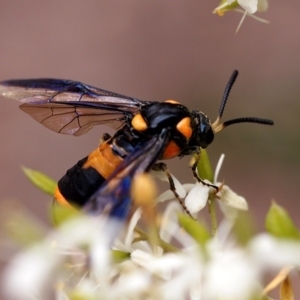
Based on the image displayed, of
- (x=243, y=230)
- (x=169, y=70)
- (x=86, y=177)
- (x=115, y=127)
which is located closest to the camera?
(x=243, y=230)

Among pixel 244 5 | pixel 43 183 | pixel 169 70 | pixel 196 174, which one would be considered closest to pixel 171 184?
pixel 196 174

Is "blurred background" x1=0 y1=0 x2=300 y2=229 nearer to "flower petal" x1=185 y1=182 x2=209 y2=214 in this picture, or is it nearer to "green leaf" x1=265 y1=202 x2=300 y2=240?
"flower petal" x1=185 y1=182 x2=209 y2=214

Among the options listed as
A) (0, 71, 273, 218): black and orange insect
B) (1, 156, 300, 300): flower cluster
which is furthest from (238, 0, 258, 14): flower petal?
(1, 156, 300, 300): flower cluster

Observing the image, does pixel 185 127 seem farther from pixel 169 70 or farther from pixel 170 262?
pixel 169 70

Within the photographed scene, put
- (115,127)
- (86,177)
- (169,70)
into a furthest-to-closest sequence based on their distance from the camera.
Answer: (169,70) → (115,127) → (86,177)

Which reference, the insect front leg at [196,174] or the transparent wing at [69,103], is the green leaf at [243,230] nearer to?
the insect front leg at [196,174]

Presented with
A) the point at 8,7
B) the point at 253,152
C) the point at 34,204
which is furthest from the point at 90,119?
the point at 8,7
